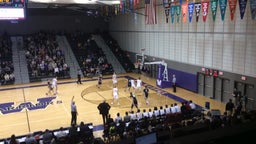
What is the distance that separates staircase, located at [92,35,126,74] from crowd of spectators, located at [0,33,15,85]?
465 inches

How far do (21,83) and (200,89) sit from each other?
18647 millimetres

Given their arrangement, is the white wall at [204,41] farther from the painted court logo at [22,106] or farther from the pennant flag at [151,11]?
the painted court logo at [22,106]

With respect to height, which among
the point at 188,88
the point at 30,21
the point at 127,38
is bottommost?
the point at 188,88

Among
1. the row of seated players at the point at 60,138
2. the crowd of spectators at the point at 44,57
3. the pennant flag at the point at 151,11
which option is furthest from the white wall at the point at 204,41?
the row of seated players at the point at 60,138

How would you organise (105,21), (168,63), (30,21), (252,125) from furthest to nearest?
(105,21)
(30,21)
(168,63)
(252,125)

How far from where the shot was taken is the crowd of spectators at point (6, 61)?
29.0m

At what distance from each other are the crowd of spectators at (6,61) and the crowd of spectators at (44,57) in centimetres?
193

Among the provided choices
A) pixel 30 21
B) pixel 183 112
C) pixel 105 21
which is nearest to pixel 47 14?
pixel 30 21

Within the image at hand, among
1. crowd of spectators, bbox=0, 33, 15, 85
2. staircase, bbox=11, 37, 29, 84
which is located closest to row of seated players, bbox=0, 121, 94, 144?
crowd of spectators, bbox=0, 33, 15, 85

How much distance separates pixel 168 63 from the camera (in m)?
27.1

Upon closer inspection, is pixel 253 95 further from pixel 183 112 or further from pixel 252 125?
pixel 252 125

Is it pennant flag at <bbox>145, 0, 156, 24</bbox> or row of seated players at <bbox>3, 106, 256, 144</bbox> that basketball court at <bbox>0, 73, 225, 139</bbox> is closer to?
row of seated players at <bbox>3, 106, 256, 144</bbox>

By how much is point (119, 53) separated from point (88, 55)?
440 centimetres

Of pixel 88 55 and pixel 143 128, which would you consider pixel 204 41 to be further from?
pixel 88 55
